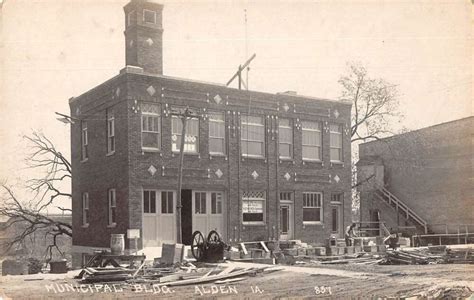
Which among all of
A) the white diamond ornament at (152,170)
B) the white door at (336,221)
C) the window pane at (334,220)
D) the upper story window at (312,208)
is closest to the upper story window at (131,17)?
the white diamond ornament at (152,170)

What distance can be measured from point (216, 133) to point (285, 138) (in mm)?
3426

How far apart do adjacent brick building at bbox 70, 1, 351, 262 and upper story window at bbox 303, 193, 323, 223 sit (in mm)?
47

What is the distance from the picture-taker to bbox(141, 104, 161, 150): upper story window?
2230 centimetres

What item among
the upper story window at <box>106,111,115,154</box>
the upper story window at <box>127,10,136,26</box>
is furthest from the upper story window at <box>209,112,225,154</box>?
the upper story window at <box>127,10,136,26</box>

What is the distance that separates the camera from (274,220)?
25641 mm

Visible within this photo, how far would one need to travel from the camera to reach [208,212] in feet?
78.7

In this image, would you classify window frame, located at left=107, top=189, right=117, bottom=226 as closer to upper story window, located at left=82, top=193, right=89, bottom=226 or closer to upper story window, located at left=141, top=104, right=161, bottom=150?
upper story window, located at left=82, top=193, right=89, bottom=226

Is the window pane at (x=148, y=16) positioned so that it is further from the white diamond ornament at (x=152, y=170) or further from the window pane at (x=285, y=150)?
the window pane at (x=285, y=150)

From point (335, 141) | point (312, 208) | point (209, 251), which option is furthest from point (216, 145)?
point (335, 141)

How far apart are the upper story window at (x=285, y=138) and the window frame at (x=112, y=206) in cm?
738

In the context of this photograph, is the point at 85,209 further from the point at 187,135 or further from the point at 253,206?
Answer: the point at 253,206

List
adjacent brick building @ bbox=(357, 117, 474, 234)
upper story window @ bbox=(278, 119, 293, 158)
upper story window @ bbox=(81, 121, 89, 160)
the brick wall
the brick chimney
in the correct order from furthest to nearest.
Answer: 1. adjacent brick building @ bbox=(357, 117, 474, 234)
2. upper story window @ bbox=(278, 119, 293, 158)
3. upper story window @ bbox=(81, 121, 89, 160)
4. the brick chimney
5. the brick wall

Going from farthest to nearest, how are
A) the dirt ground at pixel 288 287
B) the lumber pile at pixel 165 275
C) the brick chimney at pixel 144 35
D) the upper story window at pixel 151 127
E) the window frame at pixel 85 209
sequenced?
1. the window frame at pixel 85 209
2. the brick chimney at pixel 144 35
3. the upper story window at pixel 151 127
4. the lumber pile at pixel 165 275
5. the dirt ground at pixel 288 287

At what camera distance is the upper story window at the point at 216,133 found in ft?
78.1
